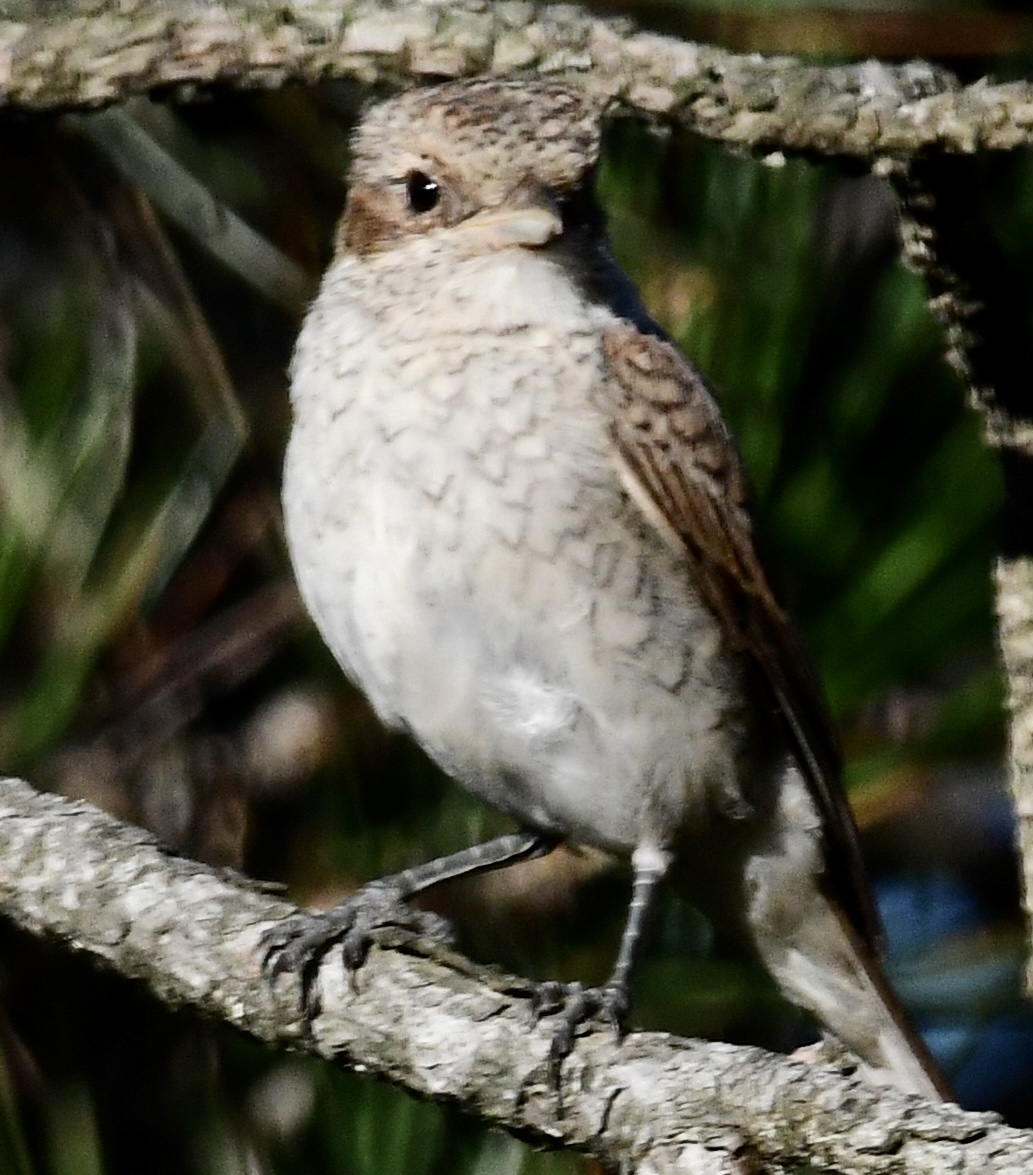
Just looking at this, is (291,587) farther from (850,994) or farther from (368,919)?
(850,994)

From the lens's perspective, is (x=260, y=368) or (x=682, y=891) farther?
(x=260, y=368)

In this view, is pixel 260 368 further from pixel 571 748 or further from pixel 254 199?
pixel 571 748

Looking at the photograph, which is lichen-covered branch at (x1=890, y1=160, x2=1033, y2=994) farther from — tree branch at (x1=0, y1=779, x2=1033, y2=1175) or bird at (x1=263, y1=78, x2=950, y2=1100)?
tree branch at (x1=0, y1=779, x2=1033, y2=1175)

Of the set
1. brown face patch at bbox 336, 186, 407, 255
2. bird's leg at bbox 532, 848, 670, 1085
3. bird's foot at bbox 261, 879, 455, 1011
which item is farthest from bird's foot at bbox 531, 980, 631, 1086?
brown face patch at bbox 336, 186, 407, 255

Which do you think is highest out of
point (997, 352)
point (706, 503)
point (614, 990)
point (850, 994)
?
point (997, 352)

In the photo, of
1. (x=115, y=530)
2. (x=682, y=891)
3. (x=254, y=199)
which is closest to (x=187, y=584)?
(x=115, y=530)

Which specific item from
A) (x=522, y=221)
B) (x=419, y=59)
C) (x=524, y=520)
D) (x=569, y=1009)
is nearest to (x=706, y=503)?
(x=524, y=520)
